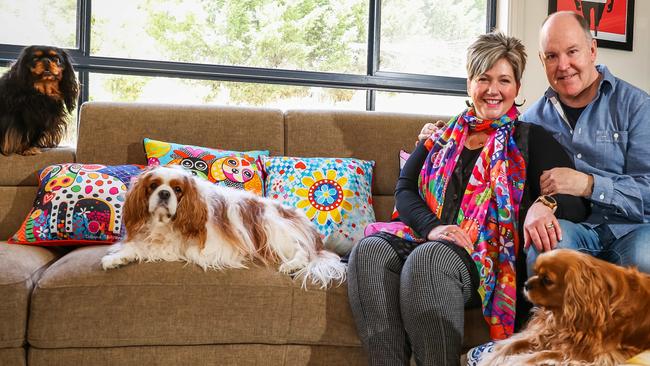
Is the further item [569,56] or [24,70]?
[24,70]

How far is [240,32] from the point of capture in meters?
3.79

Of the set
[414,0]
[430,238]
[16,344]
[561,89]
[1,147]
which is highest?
[414,0]

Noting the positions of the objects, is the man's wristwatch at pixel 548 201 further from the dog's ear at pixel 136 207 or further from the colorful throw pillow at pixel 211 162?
the dog's ear at pixel 136 207

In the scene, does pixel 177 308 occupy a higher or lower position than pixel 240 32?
lower

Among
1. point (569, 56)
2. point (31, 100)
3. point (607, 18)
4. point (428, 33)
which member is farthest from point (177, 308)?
point (607, 18)

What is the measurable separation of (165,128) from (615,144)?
1.85 m

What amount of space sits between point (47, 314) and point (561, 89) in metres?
1.92

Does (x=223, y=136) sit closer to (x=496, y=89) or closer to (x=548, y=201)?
(x=496, y=89)

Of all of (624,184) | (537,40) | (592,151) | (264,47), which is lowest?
(624,184)

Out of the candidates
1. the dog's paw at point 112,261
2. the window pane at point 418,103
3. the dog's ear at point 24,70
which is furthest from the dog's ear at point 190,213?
the window pane at point 418,103

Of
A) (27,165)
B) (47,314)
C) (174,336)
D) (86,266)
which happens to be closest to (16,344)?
(47,314)

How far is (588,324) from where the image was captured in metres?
1.46

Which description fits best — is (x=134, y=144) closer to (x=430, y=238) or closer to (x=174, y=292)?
(x=174, y=292)

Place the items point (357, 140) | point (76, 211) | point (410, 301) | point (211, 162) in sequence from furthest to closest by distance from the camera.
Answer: point (357, 140)
point (211, 162)
point (76, 211)
point (410, 301)
